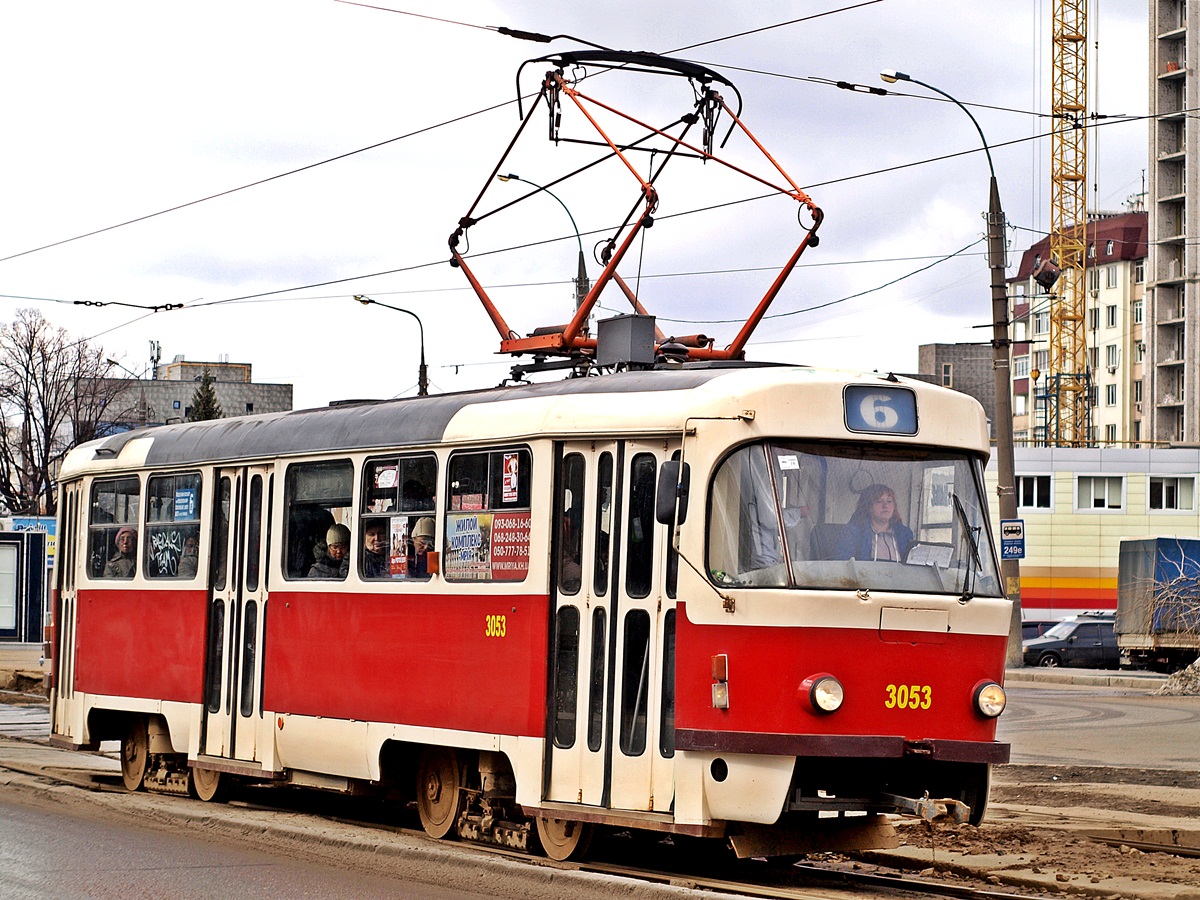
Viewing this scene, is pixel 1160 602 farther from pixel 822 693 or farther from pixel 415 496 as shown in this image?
pixel 822 693

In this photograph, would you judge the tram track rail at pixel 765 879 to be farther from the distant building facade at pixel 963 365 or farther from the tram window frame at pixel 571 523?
the distant building facade at pixel 963 365

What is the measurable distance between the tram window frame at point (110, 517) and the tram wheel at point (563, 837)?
5915 millimetres

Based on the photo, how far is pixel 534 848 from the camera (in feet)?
34.7

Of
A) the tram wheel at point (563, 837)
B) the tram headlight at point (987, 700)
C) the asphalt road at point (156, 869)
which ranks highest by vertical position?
the tram headlight at point (987, 700)

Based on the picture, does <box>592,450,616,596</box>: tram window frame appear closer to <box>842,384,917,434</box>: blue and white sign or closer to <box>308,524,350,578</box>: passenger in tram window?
<box>842,384,917,434</box>: blue and white sign

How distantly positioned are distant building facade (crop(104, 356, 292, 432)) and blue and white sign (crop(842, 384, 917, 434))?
85.8 metres

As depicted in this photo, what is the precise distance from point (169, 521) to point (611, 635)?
227 inches

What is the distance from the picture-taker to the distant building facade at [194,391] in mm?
100188

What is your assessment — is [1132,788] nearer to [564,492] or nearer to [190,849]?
[564,492]

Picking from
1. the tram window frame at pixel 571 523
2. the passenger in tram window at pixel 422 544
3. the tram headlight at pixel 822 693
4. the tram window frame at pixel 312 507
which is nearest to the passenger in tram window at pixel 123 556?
the tram window frame at pixel 312 507

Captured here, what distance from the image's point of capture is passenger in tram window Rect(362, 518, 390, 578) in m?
11.7

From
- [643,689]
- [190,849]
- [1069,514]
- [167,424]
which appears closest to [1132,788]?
[643,689]

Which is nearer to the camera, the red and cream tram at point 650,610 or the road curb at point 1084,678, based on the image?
the red and cream tram at point 650,610

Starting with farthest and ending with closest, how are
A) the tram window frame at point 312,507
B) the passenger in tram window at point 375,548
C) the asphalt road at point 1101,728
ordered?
1. the asphalt road at point 1101,728
2. the tram window frame at point 312,507
3. the passenger in tram window at point 375,548
